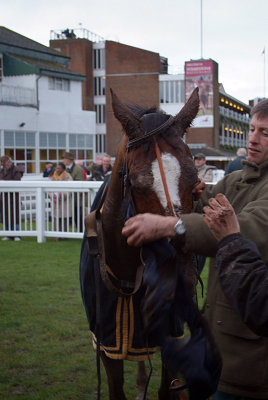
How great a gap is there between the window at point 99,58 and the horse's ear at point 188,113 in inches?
2072

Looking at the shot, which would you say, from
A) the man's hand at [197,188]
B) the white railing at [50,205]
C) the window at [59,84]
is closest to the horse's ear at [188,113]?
the man's hand at [197,188]

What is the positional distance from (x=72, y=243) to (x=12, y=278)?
306 centimetres

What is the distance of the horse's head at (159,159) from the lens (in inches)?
81.3

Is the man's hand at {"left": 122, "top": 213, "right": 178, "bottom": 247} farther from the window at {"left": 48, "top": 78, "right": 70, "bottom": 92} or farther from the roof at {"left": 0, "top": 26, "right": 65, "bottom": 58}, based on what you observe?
the window at {"left": 48, "top": 78, "right": 70, "bottom": 92}

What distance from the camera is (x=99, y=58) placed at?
53.2 metres

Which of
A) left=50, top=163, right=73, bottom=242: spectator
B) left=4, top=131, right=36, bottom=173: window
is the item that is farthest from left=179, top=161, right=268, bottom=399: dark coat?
left=4, top=131, right=36, bottom=173: window

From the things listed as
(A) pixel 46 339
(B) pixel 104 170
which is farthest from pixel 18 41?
(A) pixel 46 339

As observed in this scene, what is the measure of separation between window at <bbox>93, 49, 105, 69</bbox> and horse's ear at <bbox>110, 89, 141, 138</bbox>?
5275cm

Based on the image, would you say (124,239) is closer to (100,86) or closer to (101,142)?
(101,142)

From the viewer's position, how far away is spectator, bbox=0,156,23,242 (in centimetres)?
1043

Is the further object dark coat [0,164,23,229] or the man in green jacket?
dark coat [0,164,23,229]

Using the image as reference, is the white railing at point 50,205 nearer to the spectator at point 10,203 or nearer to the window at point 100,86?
the spectator at point 10,203

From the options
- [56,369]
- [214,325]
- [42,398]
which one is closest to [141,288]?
[214,325]

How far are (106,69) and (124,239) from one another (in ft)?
171
